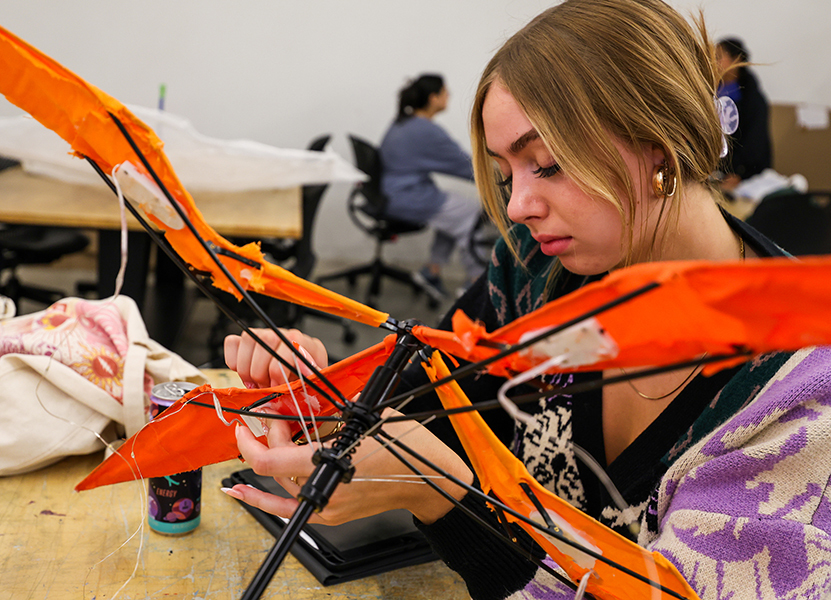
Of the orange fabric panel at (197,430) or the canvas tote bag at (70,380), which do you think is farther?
the canvas tote bag at (70,380)

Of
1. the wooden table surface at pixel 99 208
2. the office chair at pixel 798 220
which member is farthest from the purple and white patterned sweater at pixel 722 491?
the office chair at pixel 798 220

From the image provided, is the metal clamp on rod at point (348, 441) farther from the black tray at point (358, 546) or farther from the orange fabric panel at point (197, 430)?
the black tray at point (358, 546)

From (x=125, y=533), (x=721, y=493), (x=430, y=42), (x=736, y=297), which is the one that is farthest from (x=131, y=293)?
(x=430, y=42)

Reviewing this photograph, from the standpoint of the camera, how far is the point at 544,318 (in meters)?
0.37

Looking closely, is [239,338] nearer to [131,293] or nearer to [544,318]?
[544,318]

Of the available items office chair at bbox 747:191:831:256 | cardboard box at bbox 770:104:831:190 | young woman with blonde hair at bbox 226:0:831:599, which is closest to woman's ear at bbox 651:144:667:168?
young woman with blonde hair at bbox 226:0:831:599

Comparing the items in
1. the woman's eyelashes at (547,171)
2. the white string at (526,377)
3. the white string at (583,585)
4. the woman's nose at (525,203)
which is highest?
the woman's eyelashes at (547,171)

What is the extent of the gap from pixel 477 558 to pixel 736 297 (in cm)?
46

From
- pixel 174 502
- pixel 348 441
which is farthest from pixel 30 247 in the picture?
pixel 348 441

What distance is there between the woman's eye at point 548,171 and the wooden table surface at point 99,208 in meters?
1.50

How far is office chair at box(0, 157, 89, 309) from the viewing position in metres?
2.52

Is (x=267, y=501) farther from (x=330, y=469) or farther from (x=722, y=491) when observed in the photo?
(x=722, y=491)

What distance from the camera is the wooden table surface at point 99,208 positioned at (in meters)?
1.97

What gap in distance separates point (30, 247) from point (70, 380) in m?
2.01
